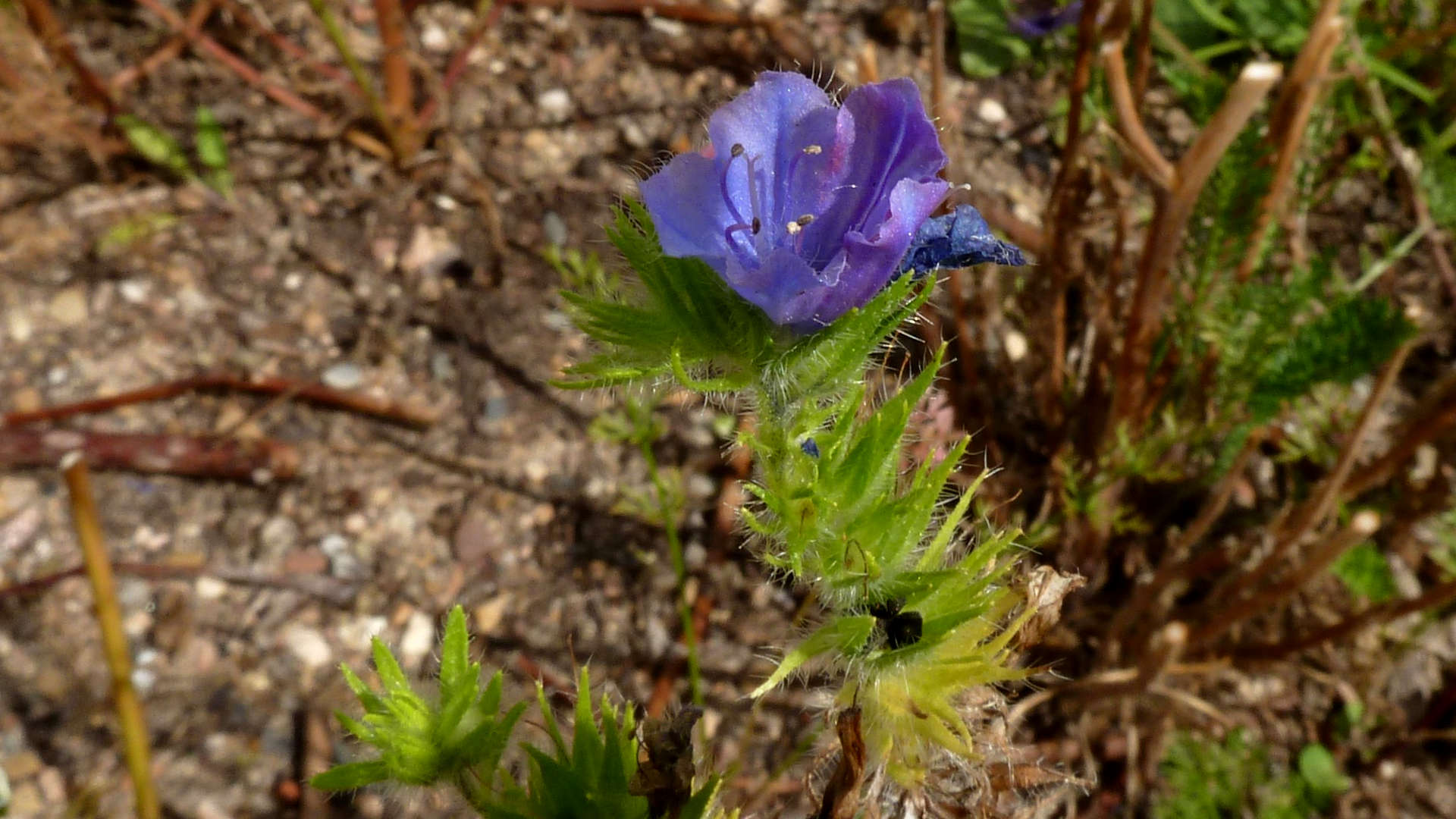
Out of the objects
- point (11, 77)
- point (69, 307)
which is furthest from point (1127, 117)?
point (11, 77)

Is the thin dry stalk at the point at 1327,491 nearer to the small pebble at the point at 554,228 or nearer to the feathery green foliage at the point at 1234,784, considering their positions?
the feathery green foliage at the point at 1234,784

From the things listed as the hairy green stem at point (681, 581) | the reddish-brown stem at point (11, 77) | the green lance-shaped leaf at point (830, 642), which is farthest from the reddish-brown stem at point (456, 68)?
the green lance-shaped leaf at point (830, 642)

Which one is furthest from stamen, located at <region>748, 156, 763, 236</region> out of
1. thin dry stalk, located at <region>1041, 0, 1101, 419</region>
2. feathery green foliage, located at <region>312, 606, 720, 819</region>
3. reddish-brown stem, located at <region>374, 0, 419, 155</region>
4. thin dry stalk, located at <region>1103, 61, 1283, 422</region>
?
reddish-brown stem, located at <region>374, 0, 419, 155</region>

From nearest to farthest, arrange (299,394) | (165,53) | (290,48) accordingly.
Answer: (299,394)
(290,48)
(165,53)

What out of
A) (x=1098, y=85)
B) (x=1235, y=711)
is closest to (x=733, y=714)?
(x=1235, y=711)

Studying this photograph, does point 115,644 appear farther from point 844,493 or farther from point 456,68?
point 456,68
